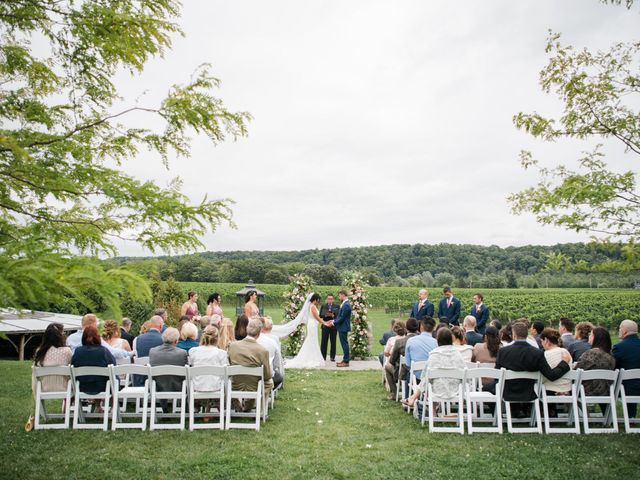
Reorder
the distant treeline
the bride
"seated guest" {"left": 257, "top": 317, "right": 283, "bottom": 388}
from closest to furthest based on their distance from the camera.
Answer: "seated guest" {"left": 257, "top": 317, "right": 283, "bottom": 388} → the bride → the distant treeline

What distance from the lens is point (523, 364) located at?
645 centimetres

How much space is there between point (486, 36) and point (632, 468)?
379 inches

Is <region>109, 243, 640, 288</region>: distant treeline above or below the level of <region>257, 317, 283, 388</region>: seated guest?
above

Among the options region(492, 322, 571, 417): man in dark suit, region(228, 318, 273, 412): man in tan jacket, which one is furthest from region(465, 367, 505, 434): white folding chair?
region(228, 318, 273, 412): man in tan jacket

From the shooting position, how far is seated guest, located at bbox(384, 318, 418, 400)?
8.27 metres

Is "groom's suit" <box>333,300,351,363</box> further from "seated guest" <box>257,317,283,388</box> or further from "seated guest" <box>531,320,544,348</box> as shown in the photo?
"seated guest" <box>531,320,544,348</box>

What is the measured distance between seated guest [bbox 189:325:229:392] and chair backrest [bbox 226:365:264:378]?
0.29 m

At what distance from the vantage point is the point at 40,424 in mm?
6566

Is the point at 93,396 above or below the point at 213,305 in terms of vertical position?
below

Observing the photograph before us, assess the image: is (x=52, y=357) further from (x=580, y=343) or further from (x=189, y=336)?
(x=580, y=343)

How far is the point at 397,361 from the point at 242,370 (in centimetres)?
325

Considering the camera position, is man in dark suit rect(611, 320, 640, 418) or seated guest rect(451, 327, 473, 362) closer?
man in dark suit rect(611, 320, 640, 418)

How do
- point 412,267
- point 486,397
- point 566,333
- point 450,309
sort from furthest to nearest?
point 412,267
point 450,309
point 566,333
point 486,397

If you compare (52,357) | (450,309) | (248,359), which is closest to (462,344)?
(248,359)
